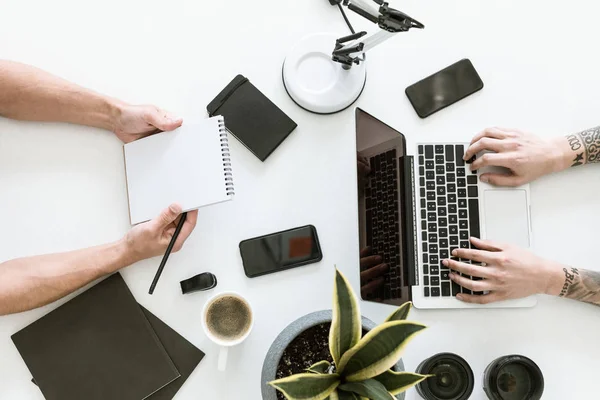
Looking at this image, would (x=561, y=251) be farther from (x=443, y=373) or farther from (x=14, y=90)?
(x=14, y=90)

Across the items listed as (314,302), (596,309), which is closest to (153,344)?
(314,302)

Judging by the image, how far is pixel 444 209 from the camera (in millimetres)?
1072

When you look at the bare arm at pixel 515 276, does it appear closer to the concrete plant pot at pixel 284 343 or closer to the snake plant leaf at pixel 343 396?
the concrete plant pot at pixel 284 343

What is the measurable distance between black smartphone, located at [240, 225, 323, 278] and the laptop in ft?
0.36

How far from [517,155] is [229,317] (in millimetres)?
667

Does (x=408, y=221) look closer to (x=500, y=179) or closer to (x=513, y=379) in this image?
(x=500, y=179)

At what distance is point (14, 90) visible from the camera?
1.05m

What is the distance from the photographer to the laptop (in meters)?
0.99

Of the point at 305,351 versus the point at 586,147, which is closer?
the point at 305,351

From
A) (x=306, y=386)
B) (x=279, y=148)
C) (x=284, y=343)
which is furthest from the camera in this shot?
(x=279, y=148)

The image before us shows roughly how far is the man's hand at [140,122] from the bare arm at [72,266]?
0.60ft

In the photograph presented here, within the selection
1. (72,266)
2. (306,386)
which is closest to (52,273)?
(72,266)

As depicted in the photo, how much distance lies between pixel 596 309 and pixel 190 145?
90 centimetres

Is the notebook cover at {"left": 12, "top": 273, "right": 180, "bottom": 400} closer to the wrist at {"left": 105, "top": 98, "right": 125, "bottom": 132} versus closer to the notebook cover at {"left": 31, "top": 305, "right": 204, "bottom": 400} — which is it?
the notebook cover at {"left": 31, "top": 305, "right": 204, "bottom": 400}
